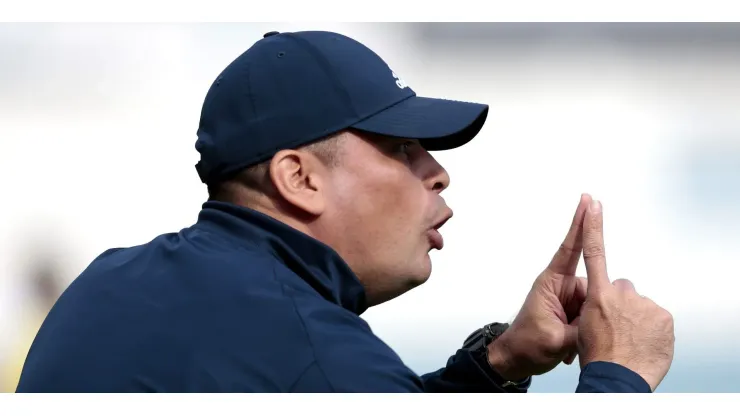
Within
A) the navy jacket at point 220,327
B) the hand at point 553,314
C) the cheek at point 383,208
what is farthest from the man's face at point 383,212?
the hand at point 553,314

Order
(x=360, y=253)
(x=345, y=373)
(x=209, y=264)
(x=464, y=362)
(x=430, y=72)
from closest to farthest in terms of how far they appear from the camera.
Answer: (x=345, y=373), (x=209, y=264), (x=360, y=253), (x=464, y=362), (x=430, y=72)

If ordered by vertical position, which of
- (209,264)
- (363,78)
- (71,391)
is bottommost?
(71,391)

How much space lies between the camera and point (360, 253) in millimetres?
1472

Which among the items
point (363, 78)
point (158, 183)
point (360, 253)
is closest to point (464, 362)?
point (360, 253)

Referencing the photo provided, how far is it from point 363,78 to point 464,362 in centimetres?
65

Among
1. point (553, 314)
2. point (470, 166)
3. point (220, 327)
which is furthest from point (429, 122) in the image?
point (470, 166)

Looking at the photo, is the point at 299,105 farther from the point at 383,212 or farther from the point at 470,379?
the point at 470,379

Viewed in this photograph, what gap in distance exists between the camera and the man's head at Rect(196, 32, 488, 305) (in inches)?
56.4

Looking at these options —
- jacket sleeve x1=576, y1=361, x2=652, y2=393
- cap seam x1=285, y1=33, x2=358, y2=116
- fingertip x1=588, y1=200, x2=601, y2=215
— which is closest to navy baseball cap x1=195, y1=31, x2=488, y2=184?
cap seam x1=285, y1=33, x2=358, y2=116

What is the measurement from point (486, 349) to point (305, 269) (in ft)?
2.00

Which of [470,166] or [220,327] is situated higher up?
[470,166]

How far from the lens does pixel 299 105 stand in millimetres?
1431

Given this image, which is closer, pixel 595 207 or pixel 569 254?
pixel 595 207

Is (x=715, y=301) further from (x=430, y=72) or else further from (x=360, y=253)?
(x=360, y=253)
